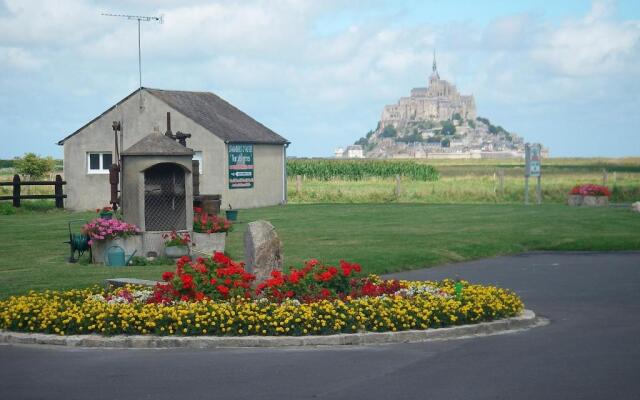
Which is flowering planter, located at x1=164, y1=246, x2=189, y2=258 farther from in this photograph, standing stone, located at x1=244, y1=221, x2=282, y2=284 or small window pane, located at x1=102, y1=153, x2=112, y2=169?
small window pane, located at x1=102, y1=153, x2=112, y2=169

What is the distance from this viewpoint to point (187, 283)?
15422mm

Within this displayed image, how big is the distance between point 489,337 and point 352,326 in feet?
6.18

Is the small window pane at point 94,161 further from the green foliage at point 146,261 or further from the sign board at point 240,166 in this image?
the green foliage at point 146,261

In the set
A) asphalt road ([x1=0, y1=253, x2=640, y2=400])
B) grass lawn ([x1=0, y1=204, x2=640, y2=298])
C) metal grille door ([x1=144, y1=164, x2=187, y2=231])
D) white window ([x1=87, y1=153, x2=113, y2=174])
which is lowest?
asphalt road ([x1=0, y1=253, x2=640, y2=400])

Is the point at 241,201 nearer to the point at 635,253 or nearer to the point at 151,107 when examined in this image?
the point at 151,107

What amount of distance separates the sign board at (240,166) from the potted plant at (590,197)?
15.6 m

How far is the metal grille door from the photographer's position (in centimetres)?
2517

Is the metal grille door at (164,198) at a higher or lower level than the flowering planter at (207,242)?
higher

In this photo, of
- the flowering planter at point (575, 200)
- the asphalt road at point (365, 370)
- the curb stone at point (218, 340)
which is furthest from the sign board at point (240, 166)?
the curb stone at point (218, 340)

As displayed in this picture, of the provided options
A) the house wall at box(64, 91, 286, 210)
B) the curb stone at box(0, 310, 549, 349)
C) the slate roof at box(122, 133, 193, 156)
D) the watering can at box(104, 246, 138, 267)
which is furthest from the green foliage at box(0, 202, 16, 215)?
the curb stone at box(0, 310, 549, 349)

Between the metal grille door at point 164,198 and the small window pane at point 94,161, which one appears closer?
the metal grille door at point 164,198

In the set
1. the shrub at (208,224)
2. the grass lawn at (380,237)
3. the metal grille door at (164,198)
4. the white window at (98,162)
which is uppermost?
the white window at (98,162)

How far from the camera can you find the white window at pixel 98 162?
5034 cm

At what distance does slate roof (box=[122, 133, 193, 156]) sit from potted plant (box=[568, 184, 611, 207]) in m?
29.4
